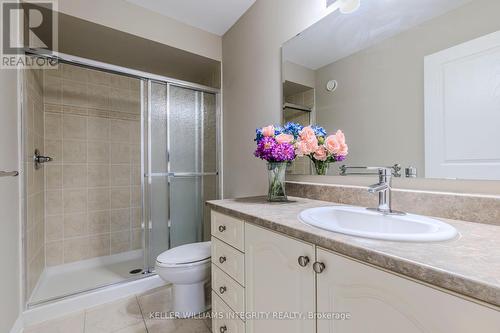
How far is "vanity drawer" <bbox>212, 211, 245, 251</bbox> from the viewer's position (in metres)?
1.05

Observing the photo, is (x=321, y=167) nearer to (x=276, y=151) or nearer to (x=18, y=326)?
(x=276, y=151)

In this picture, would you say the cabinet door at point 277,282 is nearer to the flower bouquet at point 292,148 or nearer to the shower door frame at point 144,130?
the flower bouquet at point 292,148

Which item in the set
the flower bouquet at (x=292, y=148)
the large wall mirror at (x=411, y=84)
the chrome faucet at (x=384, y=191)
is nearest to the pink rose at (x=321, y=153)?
the flower bouquet at (x=292, y=148)

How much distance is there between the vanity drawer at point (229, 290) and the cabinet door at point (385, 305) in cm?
46

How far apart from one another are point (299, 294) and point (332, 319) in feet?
0.40

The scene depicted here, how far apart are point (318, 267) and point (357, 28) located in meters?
1.22

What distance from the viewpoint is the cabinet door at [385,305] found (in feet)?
1.38

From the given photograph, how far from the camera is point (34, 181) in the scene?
5.95 feet

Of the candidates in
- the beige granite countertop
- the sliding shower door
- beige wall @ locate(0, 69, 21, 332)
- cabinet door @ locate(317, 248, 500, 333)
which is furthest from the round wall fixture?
beige wall @ locate(0, 69, 21, 332)

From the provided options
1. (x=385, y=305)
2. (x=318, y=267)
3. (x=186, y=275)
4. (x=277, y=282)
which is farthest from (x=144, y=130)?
(x=385, y=305)

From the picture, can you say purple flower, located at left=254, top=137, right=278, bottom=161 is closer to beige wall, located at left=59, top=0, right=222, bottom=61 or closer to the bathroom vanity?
the bathroom vanity

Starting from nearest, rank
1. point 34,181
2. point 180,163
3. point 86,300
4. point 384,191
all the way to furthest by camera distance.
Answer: point 384,191 → point 86,300 → point 34,181 → point 180,163

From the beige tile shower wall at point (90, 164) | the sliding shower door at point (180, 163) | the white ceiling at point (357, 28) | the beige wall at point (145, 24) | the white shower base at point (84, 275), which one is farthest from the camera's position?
the beige tile shower wall at point (90, 164)

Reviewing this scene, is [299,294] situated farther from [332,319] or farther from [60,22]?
[60,22]
